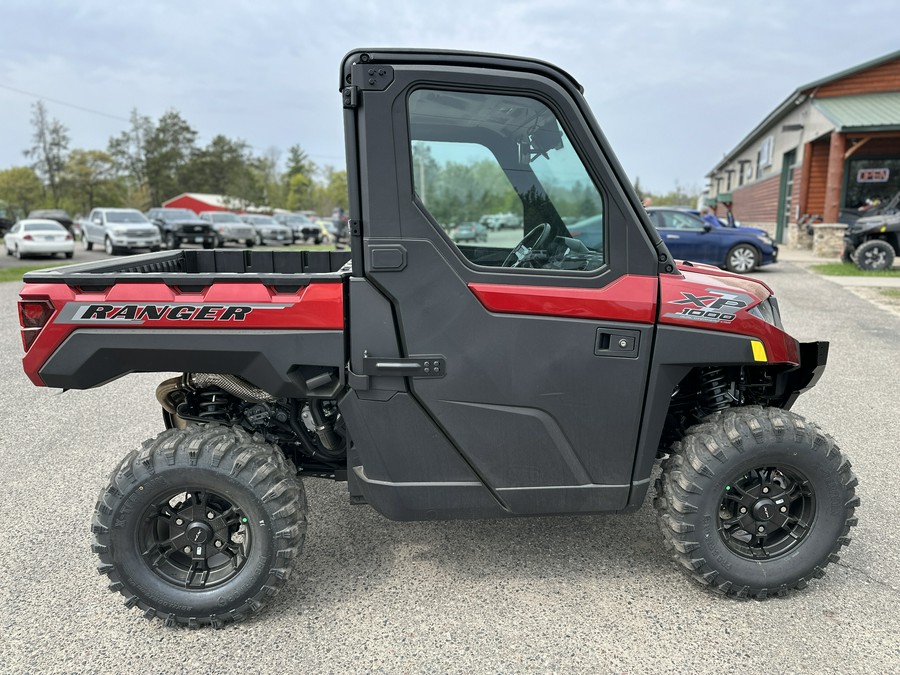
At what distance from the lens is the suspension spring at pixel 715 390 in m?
2.96

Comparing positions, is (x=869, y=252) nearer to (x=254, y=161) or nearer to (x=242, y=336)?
(x=242, y=336)

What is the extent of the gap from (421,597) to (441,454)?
28.2 inches

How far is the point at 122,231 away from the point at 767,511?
25356 mm

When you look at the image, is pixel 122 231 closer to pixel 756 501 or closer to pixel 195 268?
pixel 195 268

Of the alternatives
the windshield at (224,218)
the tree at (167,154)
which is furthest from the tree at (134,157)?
the windshield at (224,218)

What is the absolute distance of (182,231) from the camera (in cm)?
2677

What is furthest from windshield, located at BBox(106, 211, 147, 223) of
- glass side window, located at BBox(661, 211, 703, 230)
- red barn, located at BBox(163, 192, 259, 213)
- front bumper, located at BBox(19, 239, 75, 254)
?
red barn, located at BBox(163, 192, 259, 213)

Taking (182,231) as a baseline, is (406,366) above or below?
above

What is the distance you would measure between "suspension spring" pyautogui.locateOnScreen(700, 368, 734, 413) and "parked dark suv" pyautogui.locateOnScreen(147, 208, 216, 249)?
27121 millimetres

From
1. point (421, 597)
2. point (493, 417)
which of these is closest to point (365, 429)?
point (493, 417)

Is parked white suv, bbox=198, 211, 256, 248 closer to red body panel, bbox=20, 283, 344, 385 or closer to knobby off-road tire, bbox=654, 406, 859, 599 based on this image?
red body panel, bbox=20, 283, 344, 385

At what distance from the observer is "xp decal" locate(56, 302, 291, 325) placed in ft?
8.29

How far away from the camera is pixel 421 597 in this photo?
9.38ft

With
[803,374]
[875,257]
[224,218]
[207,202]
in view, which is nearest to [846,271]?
[875,257]
